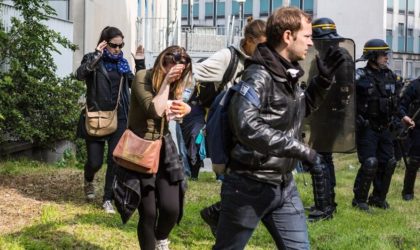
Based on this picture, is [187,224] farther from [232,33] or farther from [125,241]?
[232,33]

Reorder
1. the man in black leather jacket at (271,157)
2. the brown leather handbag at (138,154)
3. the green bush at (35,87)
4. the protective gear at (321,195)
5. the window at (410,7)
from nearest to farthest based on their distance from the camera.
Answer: the man in black leather jacket at (271,157), the brown leather handbag at (138,154), the protective gear at (321,195), the green bush at (35,87), the window at (410,7)

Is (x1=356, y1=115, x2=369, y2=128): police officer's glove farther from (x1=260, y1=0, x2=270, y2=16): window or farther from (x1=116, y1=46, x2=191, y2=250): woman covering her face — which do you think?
(x1=260, y1=0, x2=270, y2=16): window

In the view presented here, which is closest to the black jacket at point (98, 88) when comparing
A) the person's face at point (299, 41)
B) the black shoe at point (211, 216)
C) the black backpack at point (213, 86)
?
the black backpack at point (213, 86)

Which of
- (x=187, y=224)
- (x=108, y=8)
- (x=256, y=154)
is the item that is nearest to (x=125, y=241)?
(x=187, y=224)

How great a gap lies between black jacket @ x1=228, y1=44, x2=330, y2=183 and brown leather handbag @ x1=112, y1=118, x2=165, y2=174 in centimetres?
117

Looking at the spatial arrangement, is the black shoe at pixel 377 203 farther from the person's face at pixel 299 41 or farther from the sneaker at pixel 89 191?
the person's face at pixel 299 41

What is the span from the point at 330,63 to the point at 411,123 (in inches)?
180

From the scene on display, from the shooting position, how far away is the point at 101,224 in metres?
6.27

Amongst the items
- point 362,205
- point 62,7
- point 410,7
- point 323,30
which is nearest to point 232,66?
point 323,30

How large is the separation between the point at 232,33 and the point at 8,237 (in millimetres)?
22459

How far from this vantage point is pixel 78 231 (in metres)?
Answer: 5.96

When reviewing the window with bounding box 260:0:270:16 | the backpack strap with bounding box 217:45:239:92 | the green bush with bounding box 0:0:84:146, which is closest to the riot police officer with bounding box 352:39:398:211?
the backpack strap with bounding box 217:45:239:92

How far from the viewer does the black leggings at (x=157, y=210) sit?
4926 millimetres

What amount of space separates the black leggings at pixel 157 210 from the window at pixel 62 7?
8043 millimetres
